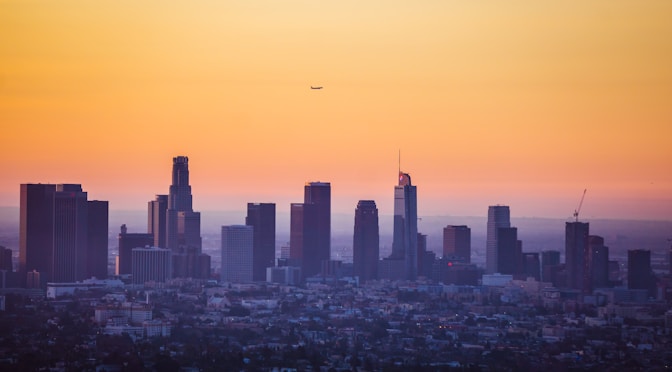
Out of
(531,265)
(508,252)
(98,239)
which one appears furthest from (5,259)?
(508,252)

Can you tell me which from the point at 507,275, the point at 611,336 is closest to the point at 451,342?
the point at 611,336

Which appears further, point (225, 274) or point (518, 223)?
point (225, 274)

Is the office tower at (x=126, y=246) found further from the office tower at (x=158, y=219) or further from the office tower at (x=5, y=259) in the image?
the office tower at (x=5, y=259)

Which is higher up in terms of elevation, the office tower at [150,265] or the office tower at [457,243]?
the office tower at [457,243]

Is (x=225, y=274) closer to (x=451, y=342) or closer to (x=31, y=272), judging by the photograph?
(x=31, y=272)

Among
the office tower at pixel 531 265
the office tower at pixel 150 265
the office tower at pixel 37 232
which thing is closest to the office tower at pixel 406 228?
the office tower at pixel 531 265
